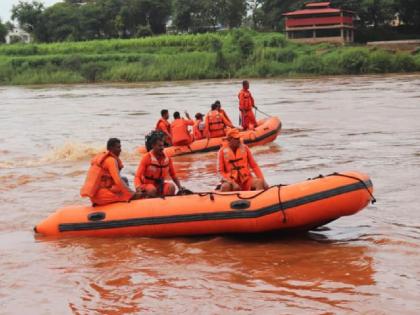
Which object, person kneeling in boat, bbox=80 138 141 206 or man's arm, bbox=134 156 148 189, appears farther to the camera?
man's arm, bbox=134 156 148 189

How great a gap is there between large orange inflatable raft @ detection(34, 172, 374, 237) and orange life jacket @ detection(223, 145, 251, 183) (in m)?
0.49

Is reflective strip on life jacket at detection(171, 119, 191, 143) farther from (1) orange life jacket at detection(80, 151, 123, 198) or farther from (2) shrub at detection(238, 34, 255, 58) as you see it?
(2) shrub at detection(238, 34, 255, 58)

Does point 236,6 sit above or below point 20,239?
above

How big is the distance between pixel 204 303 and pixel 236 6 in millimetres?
54907

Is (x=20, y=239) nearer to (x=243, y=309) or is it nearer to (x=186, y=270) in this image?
(x=186, y=270)

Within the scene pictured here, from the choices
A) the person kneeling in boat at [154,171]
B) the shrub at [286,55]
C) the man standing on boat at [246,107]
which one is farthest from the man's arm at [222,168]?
the shrub at [286,55]

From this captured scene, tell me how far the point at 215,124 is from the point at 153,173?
5634 mm

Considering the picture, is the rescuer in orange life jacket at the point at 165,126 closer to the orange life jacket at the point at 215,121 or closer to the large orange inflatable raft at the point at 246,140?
the large orange inflatable raft at the point at 246,140

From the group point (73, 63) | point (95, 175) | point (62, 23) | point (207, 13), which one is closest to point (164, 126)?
point (95, 175)

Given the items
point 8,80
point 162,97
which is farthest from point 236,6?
point 162,97

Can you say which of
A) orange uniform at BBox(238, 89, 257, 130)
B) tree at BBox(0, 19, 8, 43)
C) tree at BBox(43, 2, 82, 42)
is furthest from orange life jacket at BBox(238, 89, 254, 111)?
tree at BBox(0, 19, 8, 43)

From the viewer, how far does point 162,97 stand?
3023cm

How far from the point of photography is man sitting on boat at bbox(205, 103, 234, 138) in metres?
12.5

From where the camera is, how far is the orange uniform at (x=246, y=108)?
14117 millimetres
